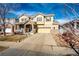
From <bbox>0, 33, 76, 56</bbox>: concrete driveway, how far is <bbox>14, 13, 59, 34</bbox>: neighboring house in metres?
0.08

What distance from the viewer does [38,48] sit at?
2576 millimetres

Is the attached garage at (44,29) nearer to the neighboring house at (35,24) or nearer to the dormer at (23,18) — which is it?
the neighboring house at (35,24)

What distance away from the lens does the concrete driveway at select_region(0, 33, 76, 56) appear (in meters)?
2.56

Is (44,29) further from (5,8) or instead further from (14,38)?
(5,8)

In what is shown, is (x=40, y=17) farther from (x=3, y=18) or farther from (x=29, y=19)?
(x=3, y=18)

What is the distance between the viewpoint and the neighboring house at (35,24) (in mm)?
2623

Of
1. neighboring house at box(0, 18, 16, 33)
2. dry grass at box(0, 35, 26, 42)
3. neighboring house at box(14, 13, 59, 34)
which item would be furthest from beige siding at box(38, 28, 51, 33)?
neighboring house at box(0, 18, 16, 33)

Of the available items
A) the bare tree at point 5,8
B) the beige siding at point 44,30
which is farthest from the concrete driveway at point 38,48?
the bare tree at point 5,8

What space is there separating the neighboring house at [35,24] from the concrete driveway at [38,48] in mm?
84

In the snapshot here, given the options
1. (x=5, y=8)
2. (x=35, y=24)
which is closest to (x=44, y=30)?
(x=35, y=24)

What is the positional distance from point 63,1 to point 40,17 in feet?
1.07

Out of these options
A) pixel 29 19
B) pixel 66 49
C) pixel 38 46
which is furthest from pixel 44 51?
pixel 29 19

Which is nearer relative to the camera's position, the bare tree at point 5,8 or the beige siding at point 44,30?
the bare tree at point 5,8

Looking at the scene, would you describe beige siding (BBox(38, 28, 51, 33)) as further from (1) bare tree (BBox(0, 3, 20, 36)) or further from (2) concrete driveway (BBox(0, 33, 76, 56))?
(1) bare tree (BBox(0, 3, 20, 36))
